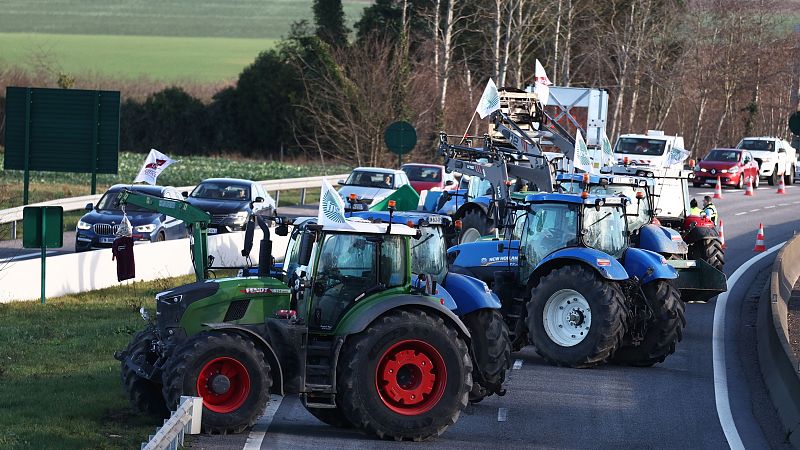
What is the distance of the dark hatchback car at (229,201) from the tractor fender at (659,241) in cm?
1269

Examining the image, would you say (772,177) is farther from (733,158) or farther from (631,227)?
(631,227)

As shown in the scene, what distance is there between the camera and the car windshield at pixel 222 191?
3362 centimetres

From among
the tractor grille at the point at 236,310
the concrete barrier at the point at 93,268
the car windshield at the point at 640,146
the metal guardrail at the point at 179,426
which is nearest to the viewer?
the metal guardrail at the point at 179,426

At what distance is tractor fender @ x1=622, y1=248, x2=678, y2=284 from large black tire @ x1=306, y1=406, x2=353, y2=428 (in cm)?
615

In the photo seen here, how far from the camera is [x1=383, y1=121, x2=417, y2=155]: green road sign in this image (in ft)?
146

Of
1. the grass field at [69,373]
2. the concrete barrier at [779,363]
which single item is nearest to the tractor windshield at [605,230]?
the concrete barrier at [779,363]

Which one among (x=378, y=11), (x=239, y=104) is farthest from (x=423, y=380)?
(x=239, y=104)

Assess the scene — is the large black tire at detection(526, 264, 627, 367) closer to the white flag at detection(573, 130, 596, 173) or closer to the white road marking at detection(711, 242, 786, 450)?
the white road marking at detection(711, 242, 786, 450)

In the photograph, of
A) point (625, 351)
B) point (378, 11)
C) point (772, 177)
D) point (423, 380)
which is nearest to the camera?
point (423, 380)

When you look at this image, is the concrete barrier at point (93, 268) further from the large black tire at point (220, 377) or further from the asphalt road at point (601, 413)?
the large black tire at point (220, 377)

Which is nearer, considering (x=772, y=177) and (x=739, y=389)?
(x=739, y=389)

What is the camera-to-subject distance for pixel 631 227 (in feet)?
73.1

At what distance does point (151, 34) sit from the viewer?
387 ft

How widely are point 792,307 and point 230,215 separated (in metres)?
13.2
